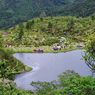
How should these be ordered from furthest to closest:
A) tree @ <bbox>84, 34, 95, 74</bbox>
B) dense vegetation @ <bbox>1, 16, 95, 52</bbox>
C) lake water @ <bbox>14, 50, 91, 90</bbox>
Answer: dense vegetation @ <bbox>1, 16, 95, 52</bbox> < lake water @ <bbox>14, 50, 91, 90</bbox> < tree @ <bbox>84, 34, 95, 74</bbox>

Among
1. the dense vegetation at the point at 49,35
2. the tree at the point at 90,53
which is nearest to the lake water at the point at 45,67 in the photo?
the dense vegetation at the point at 49,35

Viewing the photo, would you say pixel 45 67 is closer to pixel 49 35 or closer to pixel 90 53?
pixel 90 53

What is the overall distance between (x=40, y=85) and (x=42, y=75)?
41.0 metres

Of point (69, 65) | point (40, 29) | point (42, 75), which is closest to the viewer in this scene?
point (42, 75)

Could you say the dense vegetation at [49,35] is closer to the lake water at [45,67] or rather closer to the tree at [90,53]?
the lake water at [45,67]

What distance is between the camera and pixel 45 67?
3585 inches

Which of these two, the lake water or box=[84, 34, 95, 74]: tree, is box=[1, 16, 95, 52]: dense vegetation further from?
box=[84, 34, 95, 74]: tree

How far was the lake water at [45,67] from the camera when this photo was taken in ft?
239

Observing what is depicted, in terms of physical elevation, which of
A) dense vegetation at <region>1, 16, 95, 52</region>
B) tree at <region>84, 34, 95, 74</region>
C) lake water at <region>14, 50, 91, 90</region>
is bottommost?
lake water at <region>14, 50, 91, 90</region>

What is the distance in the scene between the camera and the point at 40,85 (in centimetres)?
3788

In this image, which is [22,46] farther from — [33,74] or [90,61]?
[90,61]

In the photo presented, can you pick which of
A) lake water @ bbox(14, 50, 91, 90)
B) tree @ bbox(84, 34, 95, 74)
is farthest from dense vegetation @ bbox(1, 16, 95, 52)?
tree @ bbox(84, 34, 95, 74)

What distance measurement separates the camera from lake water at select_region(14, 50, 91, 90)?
72.9 meters

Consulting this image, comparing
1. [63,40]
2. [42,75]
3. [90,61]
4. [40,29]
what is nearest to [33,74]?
[42,75]
